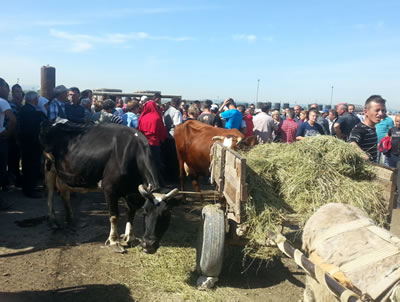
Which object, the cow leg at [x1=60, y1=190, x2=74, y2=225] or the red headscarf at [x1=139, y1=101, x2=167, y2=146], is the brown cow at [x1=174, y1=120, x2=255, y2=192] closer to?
the red headscarf at [x1=139, y1=101, x2=167, y2=146]

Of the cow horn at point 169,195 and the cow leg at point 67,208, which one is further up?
the cow horn at point 169,195

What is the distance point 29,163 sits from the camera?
7.18 meters

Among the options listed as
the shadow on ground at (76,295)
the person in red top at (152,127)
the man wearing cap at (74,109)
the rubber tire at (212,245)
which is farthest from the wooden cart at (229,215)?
the man wearing cap at (74,109)

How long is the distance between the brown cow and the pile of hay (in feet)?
5.98

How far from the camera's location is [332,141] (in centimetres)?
416

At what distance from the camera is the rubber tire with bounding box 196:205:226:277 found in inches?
144

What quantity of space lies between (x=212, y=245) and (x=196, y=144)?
3147 mm

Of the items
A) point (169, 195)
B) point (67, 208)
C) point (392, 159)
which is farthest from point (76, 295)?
point (392, 159)

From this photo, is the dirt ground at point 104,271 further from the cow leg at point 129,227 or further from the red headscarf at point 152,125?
the red headscarf at point 152,125

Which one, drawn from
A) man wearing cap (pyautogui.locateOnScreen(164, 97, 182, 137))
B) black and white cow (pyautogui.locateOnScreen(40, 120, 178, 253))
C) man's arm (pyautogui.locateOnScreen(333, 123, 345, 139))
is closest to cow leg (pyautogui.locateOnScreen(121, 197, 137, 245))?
black and white cow (pyautogui.locateOnScreen(40, 120, 178, 253))

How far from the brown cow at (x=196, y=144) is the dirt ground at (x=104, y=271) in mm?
1193

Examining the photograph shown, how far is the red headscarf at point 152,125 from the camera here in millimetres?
6762

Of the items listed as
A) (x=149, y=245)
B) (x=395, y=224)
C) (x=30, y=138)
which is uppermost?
(x=30, y=138)

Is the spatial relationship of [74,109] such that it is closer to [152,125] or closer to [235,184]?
[152,125]
